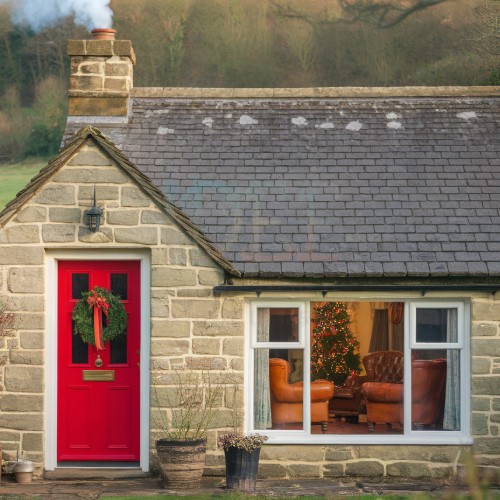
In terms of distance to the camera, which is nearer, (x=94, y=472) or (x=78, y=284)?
(x=94, y=472)

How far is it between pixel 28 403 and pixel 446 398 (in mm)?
4739

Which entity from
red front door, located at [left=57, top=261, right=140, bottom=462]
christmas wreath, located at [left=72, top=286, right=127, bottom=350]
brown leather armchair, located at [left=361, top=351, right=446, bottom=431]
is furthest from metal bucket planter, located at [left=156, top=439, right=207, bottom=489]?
brown leather armchair, located at [left=361, top=351, right=446, bottom=431]

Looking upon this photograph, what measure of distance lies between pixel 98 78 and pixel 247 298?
3.94 m

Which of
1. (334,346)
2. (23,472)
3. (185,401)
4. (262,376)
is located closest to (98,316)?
(185,401)

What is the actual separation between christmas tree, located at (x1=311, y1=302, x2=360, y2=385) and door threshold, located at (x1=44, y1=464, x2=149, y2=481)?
590cm

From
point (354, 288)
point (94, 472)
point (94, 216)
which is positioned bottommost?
point (94, 472)

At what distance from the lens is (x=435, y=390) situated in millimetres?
10922

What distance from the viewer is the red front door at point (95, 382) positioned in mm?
10703

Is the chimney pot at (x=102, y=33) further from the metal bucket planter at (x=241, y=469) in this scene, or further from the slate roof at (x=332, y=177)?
the metal bucket planter at (x=241, y=469)

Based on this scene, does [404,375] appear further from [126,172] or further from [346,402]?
[126,172]

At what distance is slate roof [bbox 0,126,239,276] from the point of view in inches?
406

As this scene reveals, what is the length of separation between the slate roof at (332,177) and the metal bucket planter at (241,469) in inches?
76.2

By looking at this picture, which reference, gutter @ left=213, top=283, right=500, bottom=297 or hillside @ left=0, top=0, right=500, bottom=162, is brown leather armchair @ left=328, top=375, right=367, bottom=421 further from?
hillside @ left=0, top=0, right=500, bottom=162

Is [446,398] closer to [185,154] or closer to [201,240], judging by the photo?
[201,240]
